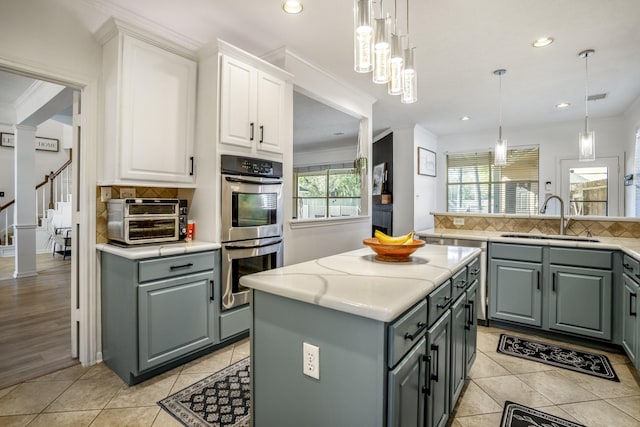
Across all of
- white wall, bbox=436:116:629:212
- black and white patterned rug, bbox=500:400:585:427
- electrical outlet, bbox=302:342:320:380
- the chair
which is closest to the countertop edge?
electrical outlet, bbox=302:342:320:380

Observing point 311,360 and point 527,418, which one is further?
point 527,418

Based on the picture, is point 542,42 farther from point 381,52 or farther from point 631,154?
point 631,154

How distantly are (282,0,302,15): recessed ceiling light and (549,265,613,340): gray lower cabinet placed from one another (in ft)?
9.57

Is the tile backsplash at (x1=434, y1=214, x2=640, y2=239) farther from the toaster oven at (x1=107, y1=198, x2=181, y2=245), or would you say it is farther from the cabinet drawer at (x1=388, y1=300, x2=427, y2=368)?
Result: the toaster oven at (x1=107, y1=198, x2=181, y2=245)

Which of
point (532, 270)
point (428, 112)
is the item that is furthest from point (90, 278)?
point (428, 112)

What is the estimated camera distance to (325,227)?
3.54 meters

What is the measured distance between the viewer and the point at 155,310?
216 centimetres

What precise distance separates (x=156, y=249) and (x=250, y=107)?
1.32m

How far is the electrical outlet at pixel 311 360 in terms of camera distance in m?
1.15

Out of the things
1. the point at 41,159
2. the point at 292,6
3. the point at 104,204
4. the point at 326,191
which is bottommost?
the point at 104,204

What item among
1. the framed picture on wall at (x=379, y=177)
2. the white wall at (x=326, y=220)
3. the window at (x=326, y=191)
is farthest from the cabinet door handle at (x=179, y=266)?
the window at (x=326, y=191)

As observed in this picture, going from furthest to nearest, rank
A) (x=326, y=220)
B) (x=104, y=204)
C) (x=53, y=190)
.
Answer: (x=53, y=190) → (x=326, y=220) → (x=104, y=204)

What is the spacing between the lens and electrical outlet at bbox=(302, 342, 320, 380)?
1.15 m

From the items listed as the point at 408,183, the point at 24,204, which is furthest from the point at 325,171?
the point at 24,204
